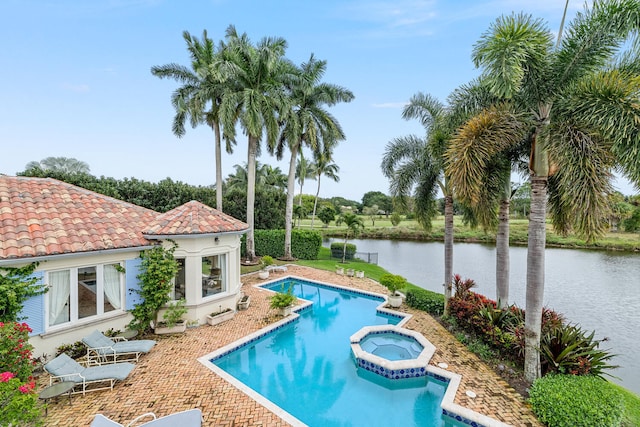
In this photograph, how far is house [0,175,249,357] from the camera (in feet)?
25.3

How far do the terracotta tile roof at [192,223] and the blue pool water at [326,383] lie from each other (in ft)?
14.9

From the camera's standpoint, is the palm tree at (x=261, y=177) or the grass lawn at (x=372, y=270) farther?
the palm tree at (x=261, y=177)

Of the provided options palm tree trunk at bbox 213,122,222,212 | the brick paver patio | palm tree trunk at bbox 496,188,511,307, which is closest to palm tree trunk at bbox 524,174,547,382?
the brick paver patio

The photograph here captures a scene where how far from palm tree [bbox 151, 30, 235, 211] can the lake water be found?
19.6 m

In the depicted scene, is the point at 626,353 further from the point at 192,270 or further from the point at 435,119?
the point at 192,270

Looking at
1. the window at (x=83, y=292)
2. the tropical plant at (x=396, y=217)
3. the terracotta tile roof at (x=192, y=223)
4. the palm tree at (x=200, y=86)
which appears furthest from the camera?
the palm tree at (x=200, y=86)

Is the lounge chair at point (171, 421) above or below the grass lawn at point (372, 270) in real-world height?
above

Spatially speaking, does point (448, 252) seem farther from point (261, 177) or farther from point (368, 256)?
point (261, 177)

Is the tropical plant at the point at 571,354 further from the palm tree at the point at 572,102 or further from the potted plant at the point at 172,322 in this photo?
the potted plant at the point at 172,322

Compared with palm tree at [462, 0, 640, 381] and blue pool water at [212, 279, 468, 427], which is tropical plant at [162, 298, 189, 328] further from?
palm tree at [462, 0, 640, 381]

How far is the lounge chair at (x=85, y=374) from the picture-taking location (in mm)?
6566

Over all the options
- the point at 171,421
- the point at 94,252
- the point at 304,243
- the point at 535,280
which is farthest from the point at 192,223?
the point at 304,243

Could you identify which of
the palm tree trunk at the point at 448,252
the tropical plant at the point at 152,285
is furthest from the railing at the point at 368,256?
the tropical plant at the point at 152,285

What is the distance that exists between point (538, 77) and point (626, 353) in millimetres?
11968
